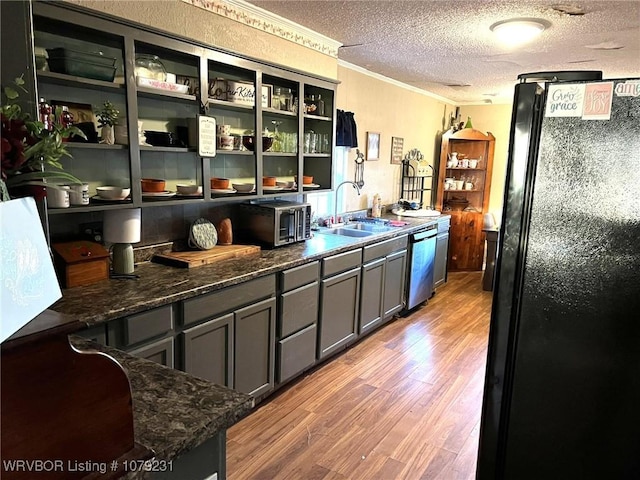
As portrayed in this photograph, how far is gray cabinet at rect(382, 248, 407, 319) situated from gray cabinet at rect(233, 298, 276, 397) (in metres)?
1.57

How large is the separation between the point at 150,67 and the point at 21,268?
1.95m

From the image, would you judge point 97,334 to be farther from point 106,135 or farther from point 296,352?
point 296,352

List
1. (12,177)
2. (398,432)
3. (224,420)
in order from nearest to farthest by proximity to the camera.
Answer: (12,177) < (224,420) < (398,432)

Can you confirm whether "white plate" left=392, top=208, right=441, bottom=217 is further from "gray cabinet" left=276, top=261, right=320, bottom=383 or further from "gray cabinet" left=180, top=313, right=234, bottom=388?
"gray cabinet" left=180, top=313, right=234, bottom=388

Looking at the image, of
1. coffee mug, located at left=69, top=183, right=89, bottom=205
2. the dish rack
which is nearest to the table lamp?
coffee mug, located at left=69, top=183, right=89, bottom=205

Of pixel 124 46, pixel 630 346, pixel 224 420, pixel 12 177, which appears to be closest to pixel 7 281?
pixel 12 177

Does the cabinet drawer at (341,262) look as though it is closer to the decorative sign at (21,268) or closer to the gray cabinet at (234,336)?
the gray cabinet at (234,336)

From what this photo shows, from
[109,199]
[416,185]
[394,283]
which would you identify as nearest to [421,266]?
[394,283]

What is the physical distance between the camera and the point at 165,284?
217 centimetres

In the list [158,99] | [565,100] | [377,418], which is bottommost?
[377,418]

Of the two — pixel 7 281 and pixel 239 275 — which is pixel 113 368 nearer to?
pixel 7 281

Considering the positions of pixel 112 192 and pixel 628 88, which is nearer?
pixel 628 88

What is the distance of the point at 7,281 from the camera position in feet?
2.16

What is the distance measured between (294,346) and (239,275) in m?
0.79
